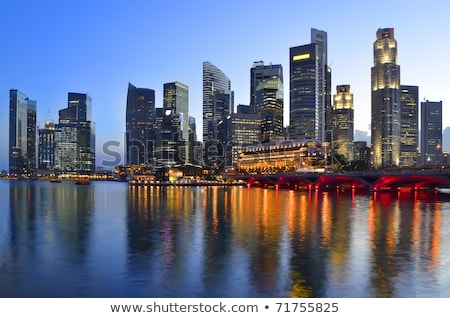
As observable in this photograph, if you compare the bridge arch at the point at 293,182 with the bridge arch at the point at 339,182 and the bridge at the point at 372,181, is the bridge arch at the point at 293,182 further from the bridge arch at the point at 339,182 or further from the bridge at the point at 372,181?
the bridge arch at the point at 339,182

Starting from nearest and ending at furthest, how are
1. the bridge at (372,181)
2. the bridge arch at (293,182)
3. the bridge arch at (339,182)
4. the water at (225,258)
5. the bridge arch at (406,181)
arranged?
the water at (225,258), the bridge arch at (406,181), the bridge at (372,181), the bridge arch at (339,182), the bridge arch at (293,182)

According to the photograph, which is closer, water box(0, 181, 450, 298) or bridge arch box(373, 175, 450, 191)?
water box(0, 181, 450, 298)

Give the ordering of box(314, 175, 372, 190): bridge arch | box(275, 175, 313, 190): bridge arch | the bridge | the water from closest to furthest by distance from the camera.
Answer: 1. the water
2. the bridge
3. box(314, 175, 372, 190): bridge arch
4. box(275, 175, 313, 190): bridge arch

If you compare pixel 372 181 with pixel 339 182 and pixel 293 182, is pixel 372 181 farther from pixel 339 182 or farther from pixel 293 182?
pixel 293 182

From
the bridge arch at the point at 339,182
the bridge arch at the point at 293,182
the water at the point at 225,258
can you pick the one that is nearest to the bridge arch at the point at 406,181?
the bridge arch at the point at 339,182

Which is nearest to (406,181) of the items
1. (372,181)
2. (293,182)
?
(372,181)

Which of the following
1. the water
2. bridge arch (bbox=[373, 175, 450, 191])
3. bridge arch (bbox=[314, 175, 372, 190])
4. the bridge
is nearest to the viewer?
the water

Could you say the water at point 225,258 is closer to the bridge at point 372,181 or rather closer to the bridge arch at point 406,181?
the bridge arch at point 406,181

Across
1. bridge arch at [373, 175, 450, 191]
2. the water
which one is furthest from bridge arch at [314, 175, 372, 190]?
the water

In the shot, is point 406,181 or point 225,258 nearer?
point 225,258

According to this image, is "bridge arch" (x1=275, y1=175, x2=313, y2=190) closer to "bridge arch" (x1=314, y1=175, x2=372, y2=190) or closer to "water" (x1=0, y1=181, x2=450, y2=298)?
"bridge arch" (x1=314, y1=175, x2=372, y2=190)

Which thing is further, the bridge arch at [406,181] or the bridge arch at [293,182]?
the bridge arch at [293,182]

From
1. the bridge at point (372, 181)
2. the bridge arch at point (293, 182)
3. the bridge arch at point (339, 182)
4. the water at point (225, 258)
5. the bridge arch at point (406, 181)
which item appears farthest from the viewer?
the bridge arch at point (293, 182)
